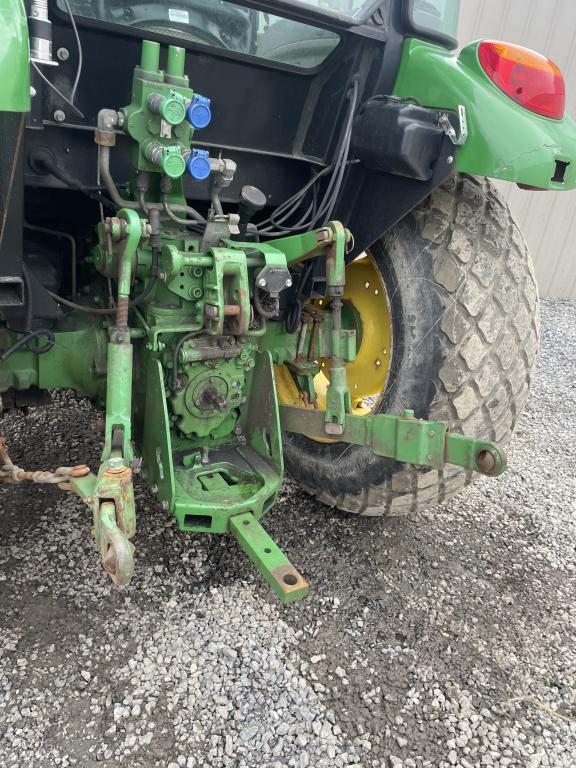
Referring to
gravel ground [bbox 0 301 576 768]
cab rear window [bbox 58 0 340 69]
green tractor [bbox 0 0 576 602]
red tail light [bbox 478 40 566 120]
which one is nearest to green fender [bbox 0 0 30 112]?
green tractor [bbox 0 0 576 602]

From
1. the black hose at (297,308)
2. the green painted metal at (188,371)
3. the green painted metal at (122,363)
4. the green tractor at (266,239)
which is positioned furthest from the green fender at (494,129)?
the green painted metal at (122,363)

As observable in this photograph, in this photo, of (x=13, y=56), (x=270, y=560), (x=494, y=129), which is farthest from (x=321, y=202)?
(x=270, y=560)

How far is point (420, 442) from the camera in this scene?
1.64m

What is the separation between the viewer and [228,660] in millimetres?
1785

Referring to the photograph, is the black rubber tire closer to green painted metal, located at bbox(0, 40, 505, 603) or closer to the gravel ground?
green painted metal, located at bbox(0, 40, 505, 603)

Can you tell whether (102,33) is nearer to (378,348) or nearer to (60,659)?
(378,348)

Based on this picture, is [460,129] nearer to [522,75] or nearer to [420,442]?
[522,75]

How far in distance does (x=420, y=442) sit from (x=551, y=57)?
6638 millimetres

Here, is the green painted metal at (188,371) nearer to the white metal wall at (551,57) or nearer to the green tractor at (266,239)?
the green tractor at (266,239)

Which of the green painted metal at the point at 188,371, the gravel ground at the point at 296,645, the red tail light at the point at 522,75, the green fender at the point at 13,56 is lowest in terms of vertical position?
the gravel ground at the point at 296,645

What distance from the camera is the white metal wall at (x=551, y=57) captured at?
6.19 metres

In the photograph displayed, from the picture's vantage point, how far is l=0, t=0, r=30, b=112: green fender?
1272 millimetres

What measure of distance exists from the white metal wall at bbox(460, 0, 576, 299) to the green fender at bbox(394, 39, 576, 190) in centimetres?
508

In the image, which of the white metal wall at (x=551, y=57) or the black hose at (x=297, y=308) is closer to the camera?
the black hose at (x=297, y=308)
